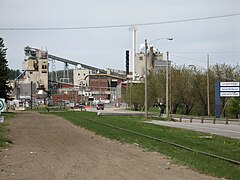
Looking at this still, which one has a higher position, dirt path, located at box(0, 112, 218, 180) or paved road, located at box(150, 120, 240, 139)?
dirt path, located at box(0, 112, 218, 180)

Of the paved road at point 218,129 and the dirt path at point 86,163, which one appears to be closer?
the dirt path at point 86,163

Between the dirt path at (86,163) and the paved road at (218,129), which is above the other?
the dirt path at (86,163)

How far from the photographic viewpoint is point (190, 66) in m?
85.6

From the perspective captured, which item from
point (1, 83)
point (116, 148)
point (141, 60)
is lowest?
point (116, 148)

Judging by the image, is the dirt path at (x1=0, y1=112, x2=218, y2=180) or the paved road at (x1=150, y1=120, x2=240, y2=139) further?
the paved road at (x1=150, y1=120, x2=240, y2=139)

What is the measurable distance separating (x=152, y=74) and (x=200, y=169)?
82618 mm

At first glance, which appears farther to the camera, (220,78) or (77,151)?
(220,78)

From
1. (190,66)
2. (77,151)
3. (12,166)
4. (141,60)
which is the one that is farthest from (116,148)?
(141,60)

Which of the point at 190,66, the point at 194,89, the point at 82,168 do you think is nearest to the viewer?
the point at 82,168

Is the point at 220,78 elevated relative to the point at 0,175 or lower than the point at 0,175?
elevated

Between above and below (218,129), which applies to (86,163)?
above

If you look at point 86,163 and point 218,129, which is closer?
point 86,163

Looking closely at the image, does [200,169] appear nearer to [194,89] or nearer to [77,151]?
[77,151]

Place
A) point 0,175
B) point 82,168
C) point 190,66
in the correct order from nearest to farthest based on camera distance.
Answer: point 0,175 → point 82,168 → point 190,66
